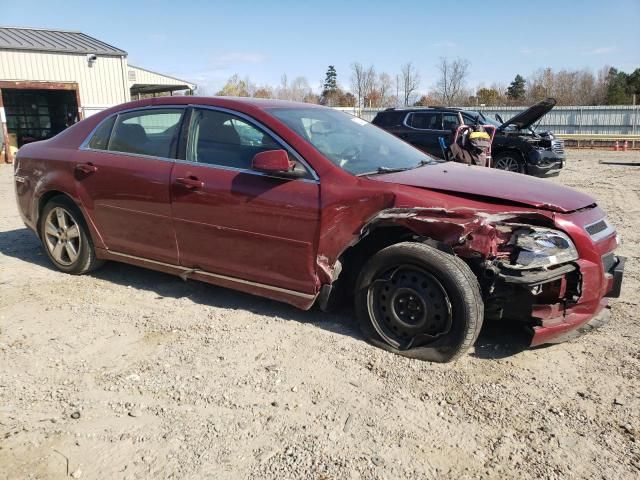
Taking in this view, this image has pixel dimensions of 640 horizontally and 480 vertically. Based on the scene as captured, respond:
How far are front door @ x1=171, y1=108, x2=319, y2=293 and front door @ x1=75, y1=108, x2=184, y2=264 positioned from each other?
0.58 ft

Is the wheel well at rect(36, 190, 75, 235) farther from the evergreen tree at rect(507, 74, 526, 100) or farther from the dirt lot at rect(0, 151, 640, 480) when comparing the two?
the evergreen tree at rect(507, 74, 526, 100)

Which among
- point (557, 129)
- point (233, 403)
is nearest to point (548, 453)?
point (233, 403)

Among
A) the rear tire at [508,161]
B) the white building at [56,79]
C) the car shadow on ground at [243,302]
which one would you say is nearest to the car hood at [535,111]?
the rear tire at [508,161]

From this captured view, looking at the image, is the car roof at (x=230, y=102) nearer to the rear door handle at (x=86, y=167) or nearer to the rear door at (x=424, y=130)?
the rear door handle at (x=86, y=167)

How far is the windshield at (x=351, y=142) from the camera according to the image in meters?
4.05

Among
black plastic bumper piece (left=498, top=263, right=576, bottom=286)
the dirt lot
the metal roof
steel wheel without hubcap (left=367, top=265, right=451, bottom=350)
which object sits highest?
the metal roof

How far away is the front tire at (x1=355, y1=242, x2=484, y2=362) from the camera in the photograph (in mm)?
3375

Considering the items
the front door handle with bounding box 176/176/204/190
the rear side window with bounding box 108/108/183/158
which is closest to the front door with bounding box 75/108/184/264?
the rear side window with bounding box 108/108/183/158

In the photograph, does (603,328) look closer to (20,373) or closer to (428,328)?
(428,328)

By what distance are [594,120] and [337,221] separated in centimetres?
3031

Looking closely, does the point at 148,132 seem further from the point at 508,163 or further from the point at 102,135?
the point at 508,163

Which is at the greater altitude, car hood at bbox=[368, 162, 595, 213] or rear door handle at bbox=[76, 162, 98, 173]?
rear door handle at bbox=[76, 162, 98, 173]

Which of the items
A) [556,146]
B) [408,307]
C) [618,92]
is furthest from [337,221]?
[618,92]

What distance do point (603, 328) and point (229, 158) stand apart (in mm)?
3072
